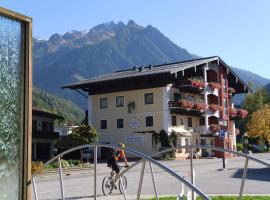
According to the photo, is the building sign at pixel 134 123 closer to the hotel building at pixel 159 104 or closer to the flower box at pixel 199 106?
the hotel building at pixel 159 104

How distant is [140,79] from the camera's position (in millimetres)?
53156

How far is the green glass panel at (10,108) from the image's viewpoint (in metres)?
6.39

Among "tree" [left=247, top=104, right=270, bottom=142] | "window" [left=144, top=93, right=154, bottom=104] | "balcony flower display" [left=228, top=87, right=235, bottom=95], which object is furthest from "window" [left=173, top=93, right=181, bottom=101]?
"tree" [left=247, top=104, right=270, bottom=142]

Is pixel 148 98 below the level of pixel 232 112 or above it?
above

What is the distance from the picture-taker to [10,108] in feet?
21.3

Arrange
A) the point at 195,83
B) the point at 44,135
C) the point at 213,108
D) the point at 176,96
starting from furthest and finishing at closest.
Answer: the point at 213,108
the point at 176,96
the point at 195,83
the point at 44,135

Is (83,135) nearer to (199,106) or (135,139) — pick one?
(135,139)

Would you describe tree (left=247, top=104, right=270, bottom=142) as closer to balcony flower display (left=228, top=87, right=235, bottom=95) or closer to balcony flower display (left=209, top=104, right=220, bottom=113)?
balcony flower display (left=228, top=87, right=235, bottom=95)

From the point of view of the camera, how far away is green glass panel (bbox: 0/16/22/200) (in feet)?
21.0

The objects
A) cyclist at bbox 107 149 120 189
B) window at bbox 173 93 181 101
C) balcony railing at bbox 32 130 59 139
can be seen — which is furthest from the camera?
window at bbox 173 93 181 101

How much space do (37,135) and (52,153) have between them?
5.20 m

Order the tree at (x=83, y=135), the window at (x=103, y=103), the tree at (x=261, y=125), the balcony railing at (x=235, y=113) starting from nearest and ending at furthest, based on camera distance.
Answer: the tree at (x=83, y=135) → the window at (x=103, y=103) → the balcony railing at (x=235, y=113) → the tree at (x=261, y=125)

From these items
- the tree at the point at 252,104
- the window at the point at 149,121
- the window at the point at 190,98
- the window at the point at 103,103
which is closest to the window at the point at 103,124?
the window at the point at 103,103

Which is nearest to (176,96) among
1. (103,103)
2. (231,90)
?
(103,103)
